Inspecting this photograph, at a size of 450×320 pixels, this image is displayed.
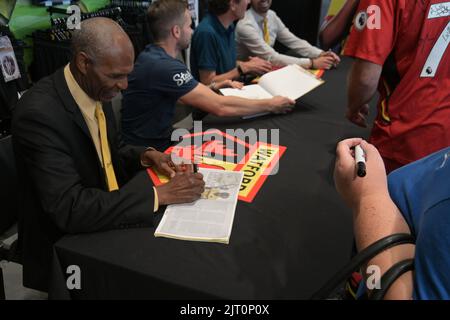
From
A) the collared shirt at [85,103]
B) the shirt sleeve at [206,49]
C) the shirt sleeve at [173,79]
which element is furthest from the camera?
the shirt sleeve at [206,49]

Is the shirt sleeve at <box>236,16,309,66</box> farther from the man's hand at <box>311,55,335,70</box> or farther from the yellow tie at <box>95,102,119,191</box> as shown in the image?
the yellow tie at <box>95,102,119,191</box>

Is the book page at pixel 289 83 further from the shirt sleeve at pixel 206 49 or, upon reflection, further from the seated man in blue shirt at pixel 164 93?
the shirt sleeve at pixel 206 49

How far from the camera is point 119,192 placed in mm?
1100

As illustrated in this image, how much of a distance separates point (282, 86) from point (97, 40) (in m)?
1.08

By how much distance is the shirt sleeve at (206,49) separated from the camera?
239 cm

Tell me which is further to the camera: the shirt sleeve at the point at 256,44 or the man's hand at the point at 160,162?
the shirt sleeve at the point at 256,44

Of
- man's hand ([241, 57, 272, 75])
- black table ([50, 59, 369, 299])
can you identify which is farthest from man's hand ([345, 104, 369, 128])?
man's hand ([241, 57, 272, 75])

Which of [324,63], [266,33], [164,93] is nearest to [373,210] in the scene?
[164,93]

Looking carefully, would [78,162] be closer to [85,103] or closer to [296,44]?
[85,103]

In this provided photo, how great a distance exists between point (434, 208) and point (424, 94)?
77 centimetres

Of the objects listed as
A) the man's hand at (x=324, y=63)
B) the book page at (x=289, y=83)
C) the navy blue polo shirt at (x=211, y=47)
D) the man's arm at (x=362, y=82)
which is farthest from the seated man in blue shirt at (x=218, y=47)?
the man's arm at (x=362, y=82)

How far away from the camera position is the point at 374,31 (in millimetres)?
1153

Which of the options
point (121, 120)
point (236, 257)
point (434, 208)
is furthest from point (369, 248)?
point (121, 120)
